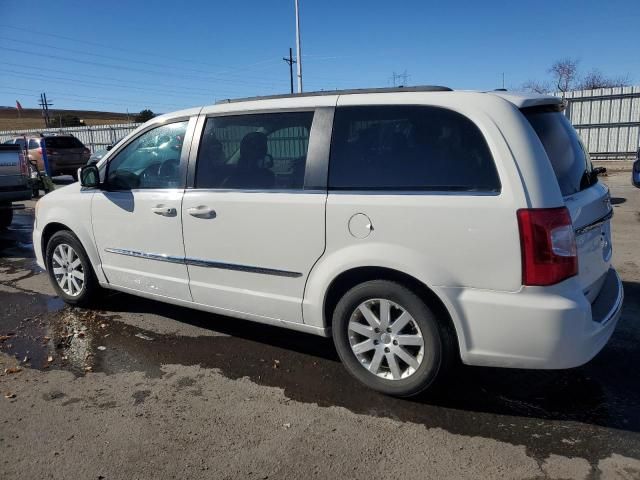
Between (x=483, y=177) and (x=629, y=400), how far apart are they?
1.65m

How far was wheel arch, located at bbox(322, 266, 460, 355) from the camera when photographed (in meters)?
3.04

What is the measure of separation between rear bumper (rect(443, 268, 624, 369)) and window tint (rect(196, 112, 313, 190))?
4.48ft

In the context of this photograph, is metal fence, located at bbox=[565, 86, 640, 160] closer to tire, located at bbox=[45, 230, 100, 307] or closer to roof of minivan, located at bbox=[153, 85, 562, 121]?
roof of minivan, located at bbox=[153, 85, 562, 121]

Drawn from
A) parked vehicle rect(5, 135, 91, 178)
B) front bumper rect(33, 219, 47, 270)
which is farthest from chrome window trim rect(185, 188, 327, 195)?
parked vehicle rect(5, 135, 91, 178)

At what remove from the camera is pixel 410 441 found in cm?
286

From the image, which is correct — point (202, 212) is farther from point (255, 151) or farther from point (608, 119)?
point (608, 119)

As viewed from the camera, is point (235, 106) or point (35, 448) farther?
point (235, 106)

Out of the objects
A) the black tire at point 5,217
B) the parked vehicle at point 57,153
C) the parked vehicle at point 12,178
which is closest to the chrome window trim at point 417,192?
the parked vehicle at point 12,178

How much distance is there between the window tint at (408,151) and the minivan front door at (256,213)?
15 cm

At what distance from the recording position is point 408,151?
3.11 m

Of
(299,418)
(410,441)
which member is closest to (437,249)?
(410,441)

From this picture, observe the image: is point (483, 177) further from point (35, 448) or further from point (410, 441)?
point (35, 448)

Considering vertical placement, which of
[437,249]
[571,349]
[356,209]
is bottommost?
[571,349]

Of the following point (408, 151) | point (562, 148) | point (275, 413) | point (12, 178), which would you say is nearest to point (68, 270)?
point (275, 413)
